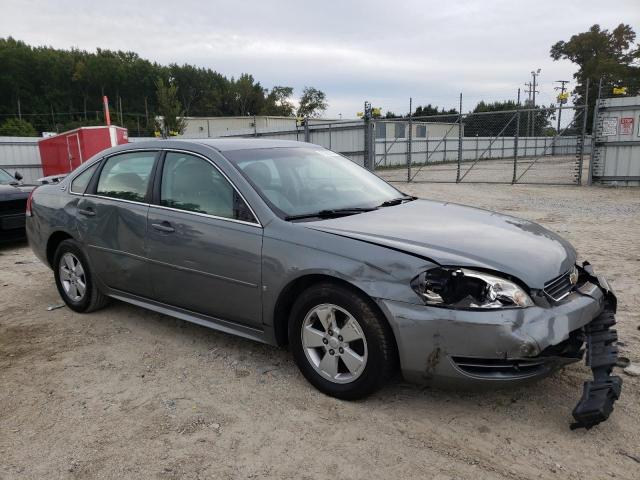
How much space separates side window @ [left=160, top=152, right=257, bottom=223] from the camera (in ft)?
11.4

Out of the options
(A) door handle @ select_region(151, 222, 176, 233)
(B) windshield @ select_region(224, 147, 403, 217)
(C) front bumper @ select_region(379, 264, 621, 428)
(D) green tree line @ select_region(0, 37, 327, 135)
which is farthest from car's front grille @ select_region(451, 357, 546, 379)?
(D) green tree line @ select_region(0, 37, 327, 135)

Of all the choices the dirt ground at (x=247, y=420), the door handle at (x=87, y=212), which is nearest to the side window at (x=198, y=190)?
the door handle at (x=87, y=212)

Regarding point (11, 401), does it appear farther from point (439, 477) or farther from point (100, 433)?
point (439, 477)

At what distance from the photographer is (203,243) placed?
350cm

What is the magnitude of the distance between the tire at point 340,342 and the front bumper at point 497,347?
11 centimetres

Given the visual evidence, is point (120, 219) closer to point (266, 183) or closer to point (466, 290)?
point (266, 183)

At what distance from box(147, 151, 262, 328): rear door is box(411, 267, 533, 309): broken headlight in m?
1.12

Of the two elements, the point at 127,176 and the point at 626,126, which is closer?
the point at 127,176

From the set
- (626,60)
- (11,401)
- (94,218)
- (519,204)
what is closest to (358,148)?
(519,204)

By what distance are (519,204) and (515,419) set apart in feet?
31.5

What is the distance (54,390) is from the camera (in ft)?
10.9

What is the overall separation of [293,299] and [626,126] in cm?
1390

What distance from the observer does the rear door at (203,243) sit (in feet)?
10.9

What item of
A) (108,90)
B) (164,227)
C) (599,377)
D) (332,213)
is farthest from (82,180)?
(108,90)
